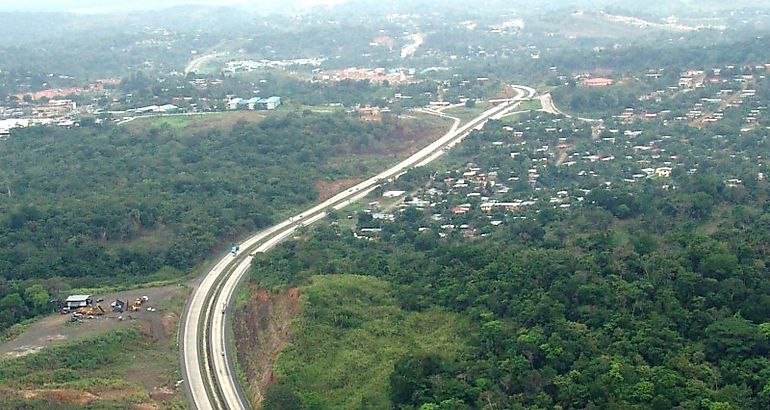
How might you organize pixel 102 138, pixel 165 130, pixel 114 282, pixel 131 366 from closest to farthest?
pixel 131 366, pixel 114 282, pixel 102 138, pixel 165 130

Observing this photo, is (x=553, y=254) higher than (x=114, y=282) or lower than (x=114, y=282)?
higher

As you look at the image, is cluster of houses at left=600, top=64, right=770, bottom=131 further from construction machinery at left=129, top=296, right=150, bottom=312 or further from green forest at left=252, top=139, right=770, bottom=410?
construction machinery at left=129, top=296, right=150, bottom=312

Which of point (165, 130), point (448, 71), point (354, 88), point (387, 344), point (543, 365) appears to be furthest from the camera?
point (448, 71)

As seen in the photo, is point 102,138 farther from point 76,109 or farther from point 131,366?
point 131,366

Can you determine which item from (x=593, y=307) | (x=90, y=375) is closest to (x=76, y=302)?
(x=90, y=375)

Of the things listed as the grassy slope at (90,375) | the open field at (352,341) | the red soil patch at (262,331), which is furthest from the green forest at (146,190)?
the open field at (352,341)

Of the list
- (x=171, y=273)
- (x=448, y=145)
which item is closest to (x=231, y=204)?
(x=171, y=273)

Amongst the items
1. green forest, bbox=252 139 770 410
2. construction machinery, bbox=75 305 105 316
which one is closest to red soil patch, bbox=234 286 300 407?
green forest, bbox=252 139 770 410
